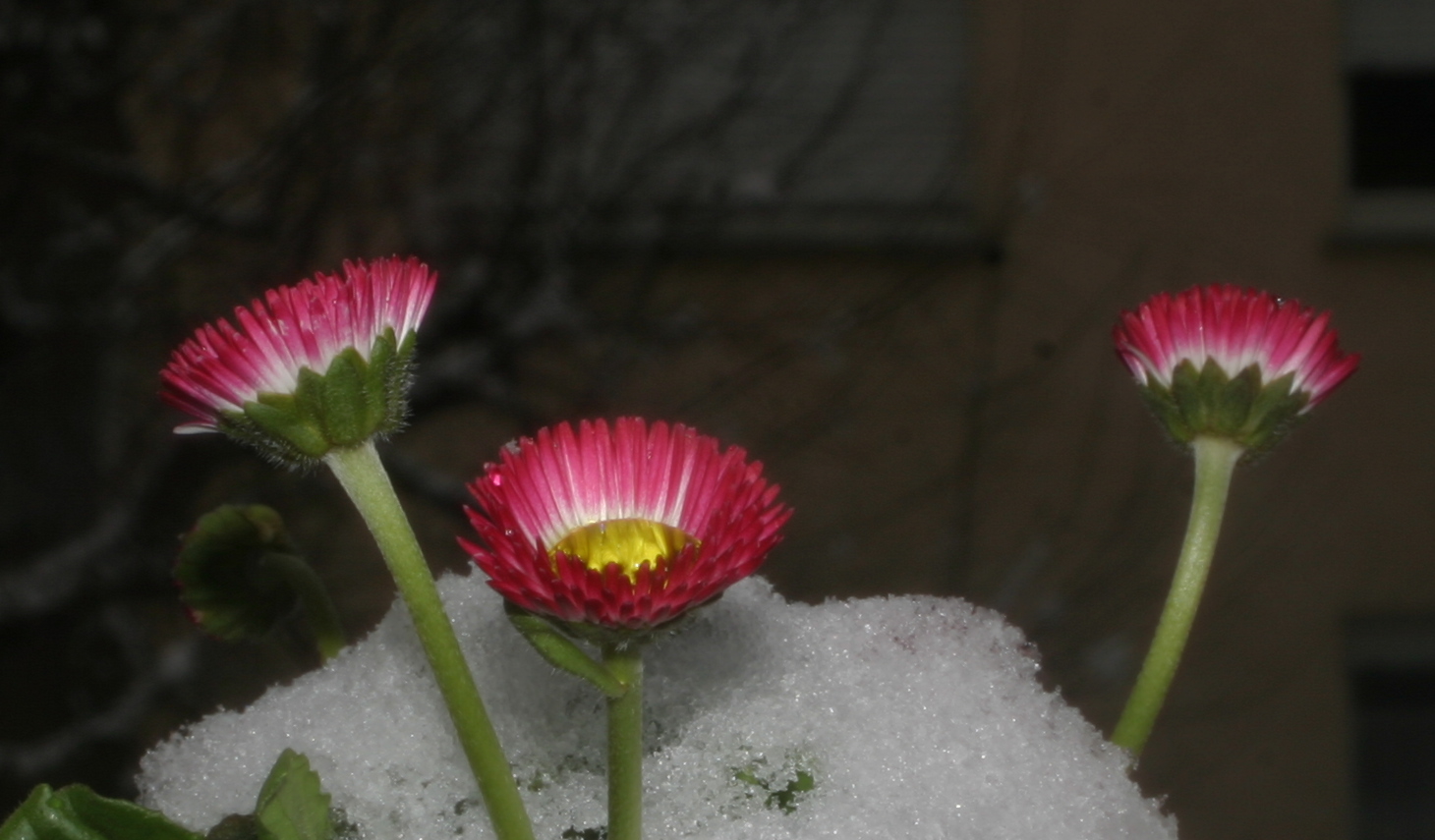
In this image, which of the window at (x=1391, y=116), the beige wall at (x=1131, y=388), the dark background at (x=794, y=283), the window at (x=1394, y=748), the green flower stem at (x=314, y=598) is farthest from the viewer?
the window at (x=1394, y=748)

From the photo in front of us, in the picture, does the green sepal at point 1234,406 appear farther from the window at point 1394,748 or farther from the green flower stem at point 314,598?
the window at point 1394,748

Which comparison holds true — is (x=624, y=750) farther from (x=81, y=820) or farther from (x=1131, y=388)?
(x=1131, y=388)

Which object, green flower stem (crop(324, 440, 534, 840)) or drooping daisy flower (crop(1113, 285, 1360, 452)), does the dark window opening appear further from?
green flower stem (crop(324, 440, 534, 840))

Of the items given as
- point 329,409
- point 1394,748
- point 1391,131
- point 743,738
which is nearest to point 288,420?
point 329,409

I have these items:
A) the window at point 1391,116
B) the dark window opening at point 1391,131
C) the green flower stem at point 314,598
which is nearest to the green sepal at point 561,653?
the green flower stem at point 314,598

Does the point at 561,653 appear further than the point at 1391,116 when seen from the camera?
No
